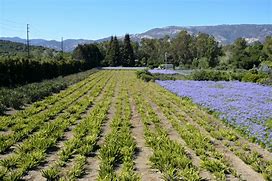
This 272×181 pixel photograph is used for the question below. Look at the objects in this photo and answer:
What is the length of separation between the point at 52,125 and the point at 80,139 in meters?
2.01

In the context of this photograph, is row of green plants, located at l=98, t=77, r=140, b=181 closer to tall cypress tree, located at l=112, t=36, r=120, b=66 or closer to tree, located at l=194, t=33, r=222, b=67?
tree, located at l=194, t=33, r=222, b=67

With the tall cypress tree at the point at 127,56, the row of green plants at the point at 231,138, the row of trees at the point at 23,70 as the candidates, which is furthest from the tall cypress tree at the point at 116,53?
the row of green plants at the point at 231,138

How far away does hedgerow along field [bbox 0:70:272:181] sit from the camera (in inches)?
267

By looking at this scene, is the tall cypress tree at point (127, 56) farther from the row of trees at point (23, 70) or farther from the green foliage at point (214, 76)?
the green foliage at point (214, 76)

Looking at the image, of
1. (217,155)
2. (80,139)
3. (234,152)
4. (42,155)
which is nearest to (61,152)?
(42,155)

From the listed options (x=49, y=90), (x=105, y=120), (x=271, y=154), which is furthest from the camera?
(x=49, y=90)

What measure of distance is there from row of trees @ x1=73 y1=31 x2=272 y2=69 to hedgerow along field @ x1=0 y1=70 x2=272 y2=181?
67.3m

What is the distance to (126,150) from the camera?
8.22 meters

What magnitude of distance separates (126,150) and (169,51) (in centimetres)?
9719

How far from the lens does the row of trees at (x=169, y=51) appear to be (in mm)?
84938

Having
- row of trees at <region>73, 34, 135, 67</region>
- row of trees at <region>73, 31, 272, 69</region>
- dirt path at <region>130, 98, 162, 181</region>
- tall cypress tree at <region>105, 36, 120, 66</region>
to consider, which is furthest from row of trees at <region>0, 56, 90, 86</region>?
tall cypress tree at <region>105, 36, 120, 66</region>

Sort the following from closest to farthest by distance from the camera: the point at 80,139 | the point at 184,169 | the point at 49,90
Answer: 1. the point at 184,169
2. the point at 80,139
3. the point at 49,90

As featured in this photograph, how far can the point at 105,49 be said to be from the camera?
114 metres

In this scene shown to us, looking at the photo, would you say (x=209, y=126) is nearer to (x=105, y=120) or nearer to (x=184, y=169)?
(x=105, y=120)
